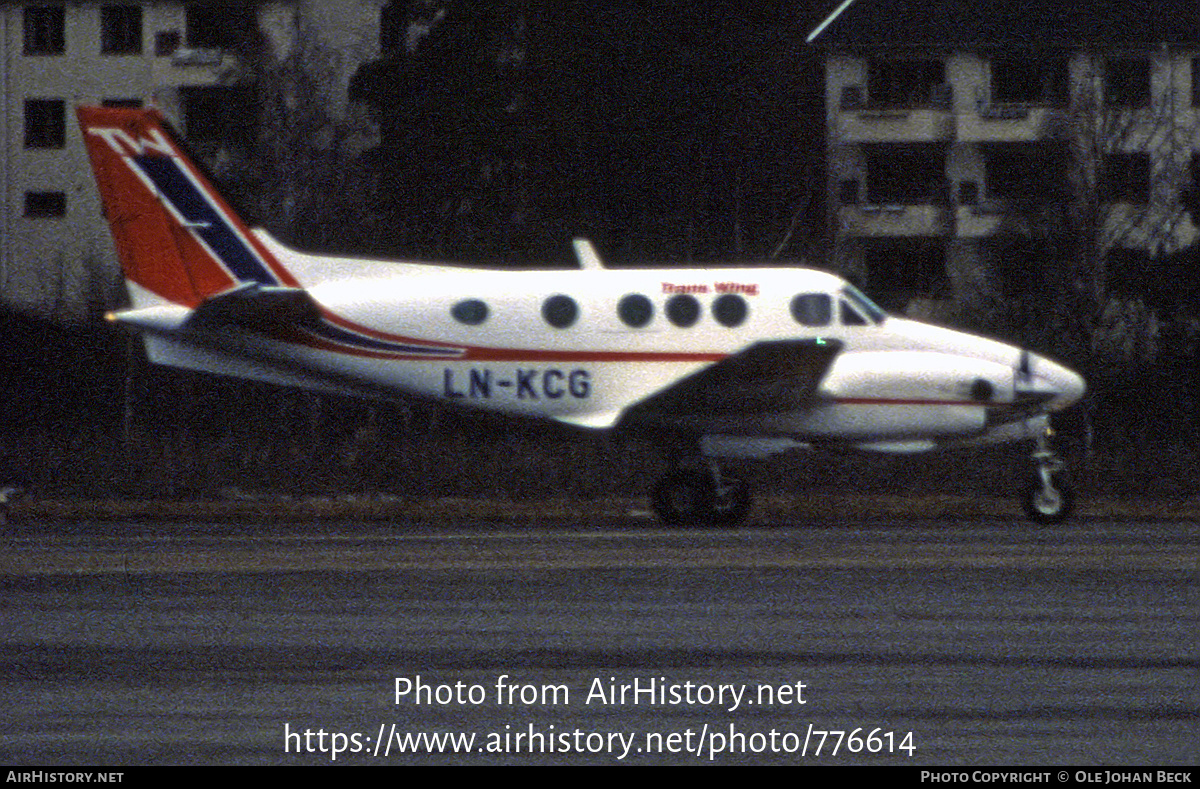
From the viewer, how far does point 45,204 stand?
6194cm

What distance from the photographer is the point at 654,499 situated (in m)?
21.9

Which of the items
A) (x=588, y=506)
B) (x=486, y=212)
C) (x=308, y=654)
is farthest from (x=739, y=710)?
(x=486, y=212)

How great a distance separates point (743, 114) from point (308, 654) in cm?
4612

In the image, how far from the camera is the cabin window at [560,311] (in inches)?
869

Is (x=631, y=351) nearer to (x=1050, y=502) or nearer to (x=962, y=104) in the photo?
(x=1050, y=502)

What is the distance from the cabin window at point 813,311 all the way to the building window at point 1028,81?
120ft

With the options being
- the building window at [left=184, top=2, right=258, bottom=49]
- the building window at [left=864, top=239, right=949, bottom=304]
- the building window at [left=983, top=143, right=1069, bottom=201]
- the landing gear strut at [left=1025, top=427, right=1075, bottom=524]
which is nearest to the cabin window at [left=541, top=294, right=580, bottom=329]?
the landing gear strut at [left=1025, top=427, right=1075, bottom=524]

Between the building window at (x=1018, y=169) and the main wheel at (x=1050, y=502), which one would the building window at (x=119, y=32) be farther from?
the main wheel at (x=1050, y=502)

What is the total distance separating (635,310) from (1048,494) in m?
4.02

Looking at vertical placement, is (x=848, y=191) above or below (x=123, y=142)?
below

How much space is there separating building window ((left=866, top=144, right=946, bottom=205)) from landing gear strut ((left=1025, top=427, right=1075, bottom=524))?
35.5 metres

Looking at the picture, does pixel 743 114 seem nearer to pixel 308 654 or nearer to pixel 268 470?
pixel 268 470

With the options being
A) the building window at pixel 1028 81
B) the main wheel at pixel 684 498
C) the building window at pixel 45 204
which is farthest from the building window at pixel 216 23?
the main wheel at pixel 684 498

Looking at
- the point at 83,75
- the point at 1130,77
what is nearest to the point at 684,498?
the point at 1130,77
